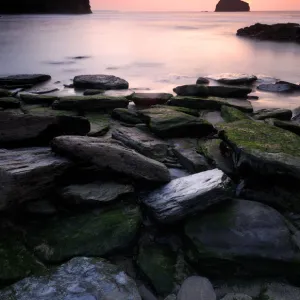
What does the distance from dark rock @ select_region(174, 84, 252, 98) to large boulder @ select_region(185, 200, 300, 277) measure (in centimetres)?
394

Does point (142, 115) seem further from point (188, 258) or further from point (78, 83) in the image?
point (78, 83)

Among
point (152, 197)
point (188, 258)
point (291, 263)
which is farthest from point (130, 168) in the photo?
point (291, 263)

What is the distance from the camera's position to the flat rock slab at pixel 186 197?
2479 mm

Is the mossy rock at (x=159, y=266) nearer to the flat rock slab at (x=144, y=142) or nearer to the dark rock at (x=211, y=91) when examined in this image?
the flat rock slab at (x=144, y=142)

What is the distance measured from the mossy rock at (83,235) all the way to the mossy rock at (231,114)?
2563 mm

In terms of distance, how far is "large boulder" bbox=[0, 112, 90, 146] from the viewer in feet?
10.5

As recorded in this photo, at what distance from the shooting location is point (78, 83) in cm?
735

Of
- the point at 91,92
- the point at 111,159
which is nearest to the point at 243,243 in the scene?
the point at 111,159

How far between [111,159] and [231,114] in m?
2.50

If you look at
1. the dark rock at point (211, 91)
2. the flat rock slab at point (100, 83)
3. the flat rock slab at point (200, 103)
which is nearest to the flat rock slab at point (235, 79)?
the dark rock at point (211, 91)

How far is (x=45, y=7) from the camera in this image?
81.2 m

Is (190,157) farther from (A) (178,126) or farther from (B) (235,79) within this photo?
(B) (235,79)

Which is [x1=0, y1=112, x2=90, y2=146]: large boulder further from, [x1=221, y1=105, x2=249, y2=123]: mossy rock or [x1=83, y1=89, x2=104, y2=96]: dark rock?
[x1=83, y1=89, x2=104, y2=96]: dark rock

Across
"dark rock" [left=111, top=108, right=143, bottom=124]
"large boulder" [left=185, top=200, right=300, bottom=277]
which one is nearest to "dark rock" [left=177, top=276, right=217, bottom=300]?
"large boulder" [left=185, top=200, right=300, bottom=277]
